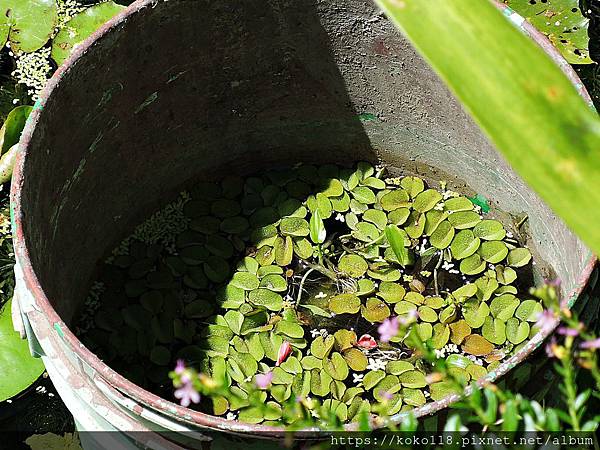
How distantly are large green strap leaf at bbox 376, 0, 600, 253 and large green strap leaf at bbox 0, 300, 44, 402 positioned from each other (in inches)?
41.3

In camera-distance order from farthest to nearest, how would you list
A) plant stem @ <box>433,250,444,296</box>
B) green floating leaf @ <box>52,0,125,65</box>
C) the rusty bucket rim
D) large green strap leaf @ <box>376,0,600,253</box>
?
green floating leaf @ <box>52,0,125,65</box> < plant stem @ <box>433,250,444,296</box> < the rusty bucket rim < large green strap leaf @ <box>376,0,600,253</box>

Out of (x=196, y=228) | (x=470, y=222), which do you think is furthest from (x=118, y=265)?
(x=470, y=222)

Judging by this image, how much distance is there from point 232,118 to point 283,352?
0.46m

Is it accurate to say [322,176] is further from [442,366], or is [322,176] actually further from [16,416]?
[442,366]

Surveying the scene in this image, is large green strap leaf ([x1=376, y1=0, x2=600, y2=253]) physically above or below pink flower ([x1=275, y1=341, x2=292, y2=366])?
above

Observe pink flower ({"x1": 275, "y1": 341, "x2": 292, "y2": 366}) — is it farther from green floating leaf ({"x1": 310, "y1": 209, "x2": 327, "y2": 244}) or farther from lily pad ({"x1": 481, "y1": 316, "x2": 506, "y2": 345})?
lily pad ({"x1": 481, "y1": 316, "x2": 506, "y2": 345})

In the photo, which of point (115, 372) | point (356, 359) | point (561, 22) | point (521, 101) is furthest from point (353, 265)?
point (521, 101)

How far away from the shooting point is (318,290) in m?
1.49

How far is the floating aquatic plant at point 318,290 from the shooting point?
4.53 ft

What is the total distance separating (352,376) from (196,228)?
0.41m

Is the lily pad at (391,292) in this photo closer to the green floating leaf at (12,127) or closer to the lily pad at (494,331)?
the lily pad at (494,331)

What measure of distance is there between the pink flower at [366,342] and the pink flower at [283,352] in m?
0.12

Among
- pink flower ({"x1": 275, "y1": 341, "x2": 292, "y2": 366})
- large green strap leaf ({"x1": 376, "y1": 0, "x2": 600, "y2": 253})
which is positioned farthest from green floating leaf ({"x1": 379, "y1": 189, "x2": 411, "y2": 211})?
large green strap leaf ({"x1": 376, "y1": 0, "x2": 600, "y2": 253})

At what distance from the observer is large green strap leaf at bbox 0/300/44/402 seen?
133 centimetres
